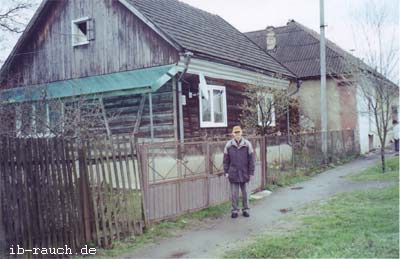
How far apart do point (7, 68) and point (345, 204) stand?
14853 mm

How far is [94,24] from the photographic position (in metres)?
16.1

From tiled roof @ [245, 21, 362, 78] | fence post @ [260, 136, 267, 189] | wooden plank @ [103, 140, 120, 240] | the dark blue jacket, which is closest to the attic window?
fence post @ [260, 136, 267, 189]

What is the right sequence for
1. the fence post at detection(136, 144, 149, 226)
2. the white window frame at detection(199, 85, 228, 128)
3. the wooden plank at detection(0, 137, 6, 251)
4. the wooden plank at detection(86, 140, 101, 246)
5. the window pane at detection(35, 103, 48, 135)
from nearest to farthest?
the wooden plank at detection(0, 137, 6, 251) < the wooden plank at detection(86, 140, 101, 246) < the fence post at detection(136, 144, 149, 226) < the window pane at detection(35, 103, 48, 135) < the white window frame at detection(199, 85, 228, 128)

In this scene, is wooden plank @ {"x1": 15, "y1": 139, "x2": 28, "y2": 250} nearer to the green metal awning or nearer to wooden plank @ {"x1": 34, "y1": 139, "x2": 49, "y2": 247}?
wooden plank @ {"x1": 34, "y1": 139, "x2": 49, "y2": 247}

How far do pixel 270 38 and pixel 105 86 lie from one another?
52.2 ft

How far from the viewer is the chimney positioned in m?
27.4

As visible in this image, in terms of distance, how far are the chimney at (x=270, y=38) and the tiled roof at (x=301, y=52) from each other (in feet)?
0.96

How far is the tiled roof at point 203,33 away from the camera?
14664 mm

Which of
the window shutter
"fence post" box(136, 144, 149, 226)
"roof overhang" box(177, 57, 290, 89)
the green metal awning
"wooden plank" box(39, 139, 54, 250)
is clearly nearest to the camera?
"wooden plank" box(39, 139, 54, 250)

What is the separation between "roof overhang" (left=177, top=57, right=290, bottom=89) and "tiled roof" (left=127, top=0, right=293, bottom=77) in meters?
0.33

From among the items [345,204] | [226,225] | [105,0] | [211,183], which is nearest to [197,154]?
[211,183]

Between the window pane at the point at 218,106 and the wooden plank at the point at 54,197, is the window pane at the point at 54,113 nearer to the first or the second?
the wooden plank at the point at 54,197

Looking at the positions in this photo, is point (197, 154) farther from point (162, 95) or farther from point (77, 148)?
point (162, 95)

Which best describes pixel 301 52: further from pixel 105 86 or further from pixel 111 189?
pixel 111 189
